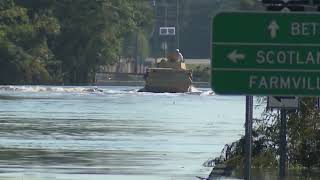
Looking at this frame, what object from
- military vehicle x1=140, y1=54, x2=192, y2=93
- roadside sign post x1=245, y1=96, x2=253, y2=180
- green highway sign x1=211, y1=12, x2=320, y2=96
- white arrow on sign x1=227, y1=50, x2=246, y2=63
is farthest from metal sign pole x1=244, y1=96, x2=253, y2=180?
military vehicle x1=140, y1=54, x2=192, y2=93

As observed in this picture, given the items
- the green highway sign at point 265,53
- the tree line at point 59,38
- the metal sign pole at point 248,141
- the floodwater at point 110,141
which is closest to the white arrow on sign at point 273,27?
the green highway sign at point 265,53

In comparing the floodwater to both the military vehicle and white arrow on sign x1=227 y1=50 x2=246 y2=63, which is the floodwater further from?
the military vehicle

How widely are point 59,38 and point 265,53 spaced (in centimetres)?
8388

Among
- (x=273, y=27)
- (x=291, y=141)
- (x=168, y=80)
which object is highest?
(x=273, y=27)

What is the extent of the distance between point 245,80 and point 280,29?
0.59 m

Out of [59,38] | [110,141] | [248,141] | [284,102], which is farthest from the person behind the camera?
[59,38]

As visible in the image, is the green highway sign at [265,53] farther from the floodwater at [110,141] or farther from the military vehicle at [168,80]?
the military vehicle at [168,80]

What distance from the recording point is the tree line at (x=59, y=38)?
8812 centimetres

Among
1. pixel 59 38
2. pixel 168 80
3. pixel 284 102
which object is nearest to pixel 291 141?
pixel 284 102

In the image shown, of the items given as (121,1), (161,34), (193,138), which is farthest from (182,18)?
(193,138)

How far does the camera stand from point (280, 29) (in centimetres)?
1120

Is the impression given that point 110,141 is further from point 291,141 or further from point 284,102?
point 284,102

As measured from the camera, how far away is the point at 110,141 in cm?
2772

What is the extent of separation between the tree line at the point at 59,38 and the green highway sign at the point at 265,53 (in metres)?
75.4
